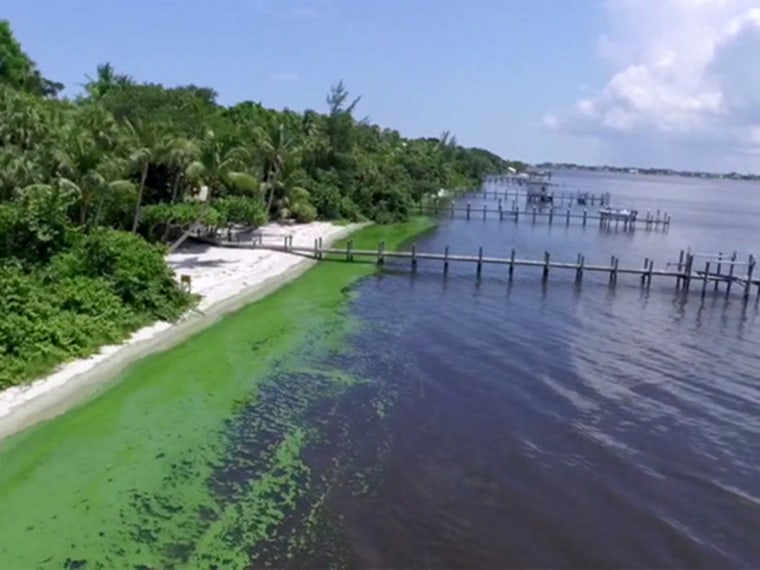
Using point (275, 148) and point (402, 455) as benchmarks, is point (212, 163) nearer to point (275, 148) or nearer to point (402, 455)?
point (275, 148)

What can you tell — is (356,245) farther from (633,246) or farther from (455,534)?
(455,534)

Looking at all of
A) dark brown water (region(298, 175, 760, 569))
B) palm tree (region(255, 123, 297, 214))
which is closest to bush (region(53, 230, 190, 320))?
dark brown water (region(298, 175, 760, 569))

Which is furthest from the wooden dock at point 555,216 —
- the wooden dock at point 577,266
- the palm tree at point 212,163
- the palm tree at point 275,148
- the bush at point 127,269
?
the bush at point 127,269

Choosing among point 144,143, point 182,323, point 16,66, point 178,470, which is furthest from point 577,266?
point 16,66

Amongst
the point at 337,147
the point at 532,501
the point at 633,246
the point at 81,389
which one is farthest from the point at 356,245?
the point at 532,501

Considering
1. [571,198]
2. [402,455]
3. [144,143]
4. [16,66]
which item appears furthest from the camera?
[571,198]
